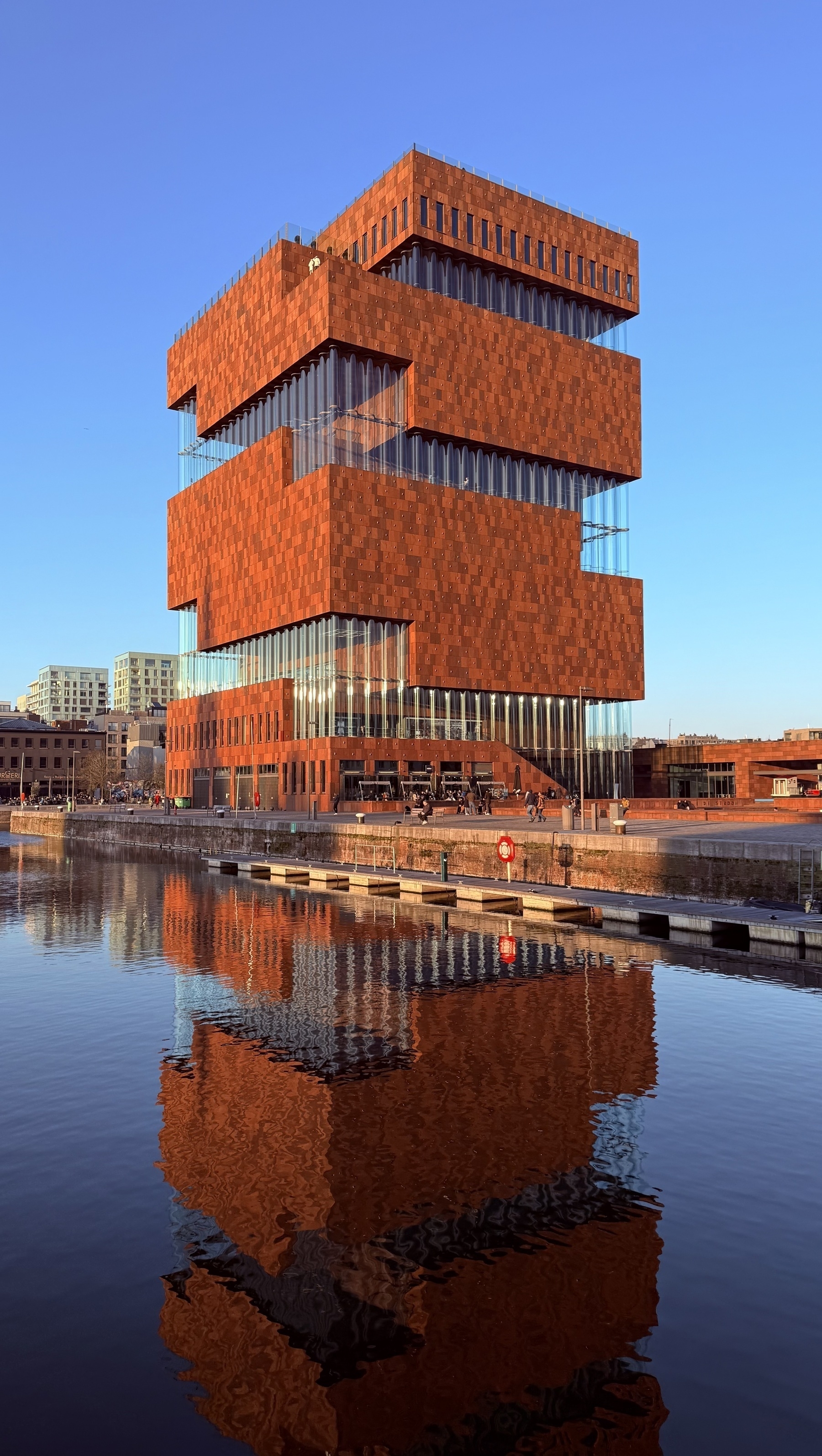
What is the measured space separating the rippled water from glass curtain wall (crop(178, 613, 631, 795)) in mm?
64966

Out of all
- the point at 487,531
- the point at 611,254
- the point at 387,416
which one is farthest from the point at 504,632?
the point at 611,254

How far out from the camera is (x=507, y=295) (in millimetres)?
Result: 104688

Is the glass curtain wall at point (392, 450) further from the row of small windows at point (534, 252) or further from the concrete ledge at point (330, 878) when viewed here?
the concrete ledge at point (330, 878)

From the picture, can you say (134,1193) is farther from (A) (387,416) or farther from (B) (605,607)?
(B) (605,607)

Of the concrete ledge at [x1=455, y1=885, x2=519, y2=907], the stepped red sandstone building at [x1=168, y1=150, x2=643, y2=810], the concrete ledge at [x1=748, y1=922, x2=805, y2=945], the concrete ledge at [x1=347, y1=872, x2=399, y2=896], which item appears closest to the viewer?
the concrete ledge at [x1=748, y1=922, x2=805, y2=945]

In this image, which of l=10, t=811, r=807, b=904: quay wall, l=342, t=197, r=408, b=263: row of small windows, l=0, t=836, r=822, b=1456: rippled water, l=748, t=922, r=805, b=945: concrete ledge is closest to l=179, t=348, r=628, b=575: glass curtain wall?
l=342, t=197, r=408, b=263: row of small windows

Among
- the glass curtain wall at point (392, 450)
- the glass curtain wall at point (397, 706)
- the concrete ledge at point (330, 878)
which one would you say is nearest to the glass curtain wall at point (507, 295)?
the glass curtain wall at point (392, 450)

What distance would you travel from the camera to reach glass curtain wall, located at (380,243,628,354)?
323 ft

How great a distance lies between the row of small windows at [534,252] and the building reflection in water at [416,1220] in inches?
3506

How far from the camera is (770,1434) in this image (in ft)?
30.2

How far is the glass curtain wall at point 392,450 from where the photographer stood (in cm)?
9362

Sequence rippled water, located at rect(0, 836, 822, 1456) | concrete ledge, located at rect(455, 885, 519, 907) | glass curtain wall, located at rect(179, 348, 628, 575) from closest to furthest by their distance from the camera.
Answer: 1. rippled water, located at rect(0, 836, 822, 1456)
2. concrete ledge, located at rect(455, 885, 519, 907)
3. glass curtain wall, located at rect(179, 348, 628, 575)

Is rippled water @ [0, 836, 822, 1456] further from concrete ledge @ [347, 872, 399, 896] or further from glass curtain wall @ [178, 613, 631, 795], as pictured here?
glass curtain wall @ [178, 613, 631, 795]

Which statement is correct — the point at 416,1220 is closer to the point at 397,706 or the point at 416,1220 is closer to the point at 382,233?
the point at 397,706
